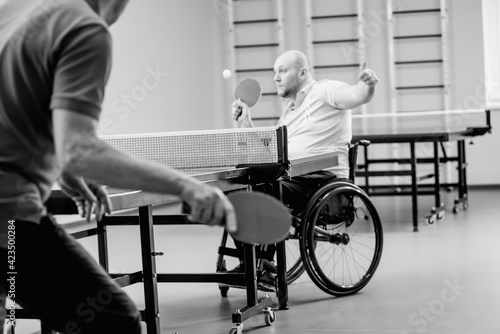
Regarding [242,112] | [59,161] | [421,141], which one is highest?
[242,112]

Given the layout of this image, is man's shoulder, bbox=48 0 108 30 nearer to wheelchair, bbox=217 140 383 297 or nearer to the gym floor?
the gym floor

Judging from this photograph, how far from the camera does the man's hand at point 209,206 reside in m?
1.26

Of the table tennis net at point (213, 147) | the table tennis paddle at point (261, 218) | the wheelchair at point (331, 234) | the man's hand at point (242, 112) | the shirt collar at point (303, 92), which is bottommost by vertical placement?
the wheelchair at point (331, 234)

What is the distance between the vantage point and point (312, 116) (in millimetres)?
4184

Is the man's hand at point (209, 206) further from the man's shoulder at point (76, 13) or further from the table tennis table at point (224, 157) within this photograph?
the table tennis table at point (224, 157)

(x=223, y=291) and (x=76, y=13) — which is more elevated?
(x=76, y=13)

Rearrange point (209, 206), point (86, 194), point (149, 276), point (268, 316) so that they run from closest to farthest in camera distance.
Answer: point (209, 206)
point (86, 194)
point (149, 276)
point (268, 316)

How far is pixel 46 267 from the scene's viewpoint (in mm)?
1419

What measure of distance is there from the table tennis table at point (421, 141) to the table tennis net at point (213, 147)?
9.29 feet

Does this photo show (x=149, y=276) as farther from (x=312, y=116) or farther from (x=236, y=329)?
(x=312, y=116)

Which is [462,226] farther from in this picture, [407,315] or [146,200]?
[146,200]

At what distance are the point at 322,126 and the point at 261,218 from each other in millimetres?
2835

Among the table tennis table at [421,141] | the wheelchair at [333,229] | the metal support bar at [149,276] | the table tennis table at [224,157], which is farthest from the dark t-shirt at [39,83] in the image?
the table tennis table at [421,141]

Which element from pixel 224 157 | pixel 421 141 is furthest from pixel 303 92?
pixel 421 141
